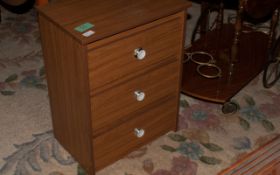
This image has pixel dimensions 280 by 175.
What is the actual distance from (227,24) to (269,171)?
180 cm

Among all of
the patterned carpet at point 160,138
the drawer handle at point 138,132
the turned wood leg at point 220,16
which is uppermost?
the turned wood leg at point 220,16

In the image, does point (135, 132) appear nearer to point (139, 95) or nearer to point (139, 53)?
point (139, 95)

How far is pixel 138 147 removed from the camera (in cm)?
235

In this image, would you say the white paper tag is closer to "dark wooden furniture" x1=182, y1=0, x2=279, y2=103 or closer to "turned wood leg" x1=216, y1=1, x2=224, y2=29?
"dark wooden furniture" x1=182, y1=0, x2=279, y2=103

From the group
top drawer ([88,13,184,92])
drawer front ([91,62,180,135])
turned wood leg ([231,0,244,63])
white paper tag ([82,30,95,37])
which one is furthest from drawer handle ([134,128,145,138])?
turned wood leg ([231,0,244,63])

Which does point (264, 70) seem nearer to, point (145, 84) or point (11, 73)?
point (145, 84)

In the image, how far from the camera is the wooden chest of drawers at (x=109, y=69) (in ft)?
6.05

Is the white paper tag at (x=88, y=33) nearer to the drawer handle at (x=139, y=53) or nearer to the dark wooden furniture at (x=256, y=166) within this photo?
the drawer handle at (x=139, y=53)

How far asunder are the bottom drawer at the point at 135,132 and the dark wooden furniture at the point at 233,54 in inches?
13.0

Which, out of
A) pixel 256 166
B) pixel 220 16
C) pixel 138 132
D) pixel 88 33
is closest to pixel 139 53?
pixel 88 33

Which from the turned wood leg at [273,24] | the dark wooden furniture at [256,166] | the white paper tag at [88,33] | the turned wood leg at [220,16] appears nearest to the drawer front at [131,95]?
the white paper tag at [88,33]

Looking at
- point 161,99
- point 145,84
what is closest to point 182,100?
point 161,99

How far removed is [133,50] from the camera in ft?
6.41

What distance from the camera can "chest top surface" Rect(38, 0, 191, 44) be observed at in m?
1.81
